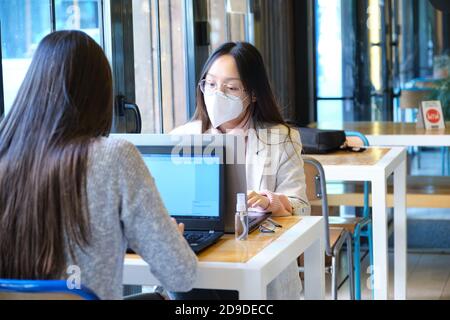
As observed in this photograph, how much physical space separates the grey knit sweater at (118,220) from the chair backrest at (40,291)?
10cm

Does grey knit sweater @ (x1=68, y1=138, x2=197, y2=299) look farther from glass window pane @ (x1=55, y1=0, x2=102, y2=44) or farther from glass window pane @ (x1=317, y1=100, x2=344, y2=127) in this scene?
glass window pane @ (x1=317, y1=100, x2=344, y2=127)

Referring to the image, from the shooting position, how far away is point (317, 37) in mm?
6602

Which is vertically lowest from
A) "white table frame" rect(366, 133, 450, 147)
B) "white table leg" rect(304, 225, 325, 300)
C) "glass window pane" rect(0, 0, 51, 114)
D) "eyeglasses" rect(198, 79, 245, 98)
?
"white table leg" rect(304, 225, 325, 300)

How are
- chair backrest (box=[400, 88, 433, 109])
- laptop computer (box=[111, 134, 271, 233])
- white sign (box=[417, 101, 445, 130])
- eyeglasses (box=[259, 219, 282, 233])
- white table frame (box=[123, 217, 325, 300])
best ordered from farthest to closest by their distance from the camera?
1. chair backrest (box=[400, 88, 433, 109])
2. white sign (box=[417, 101, 445, 130])
3. eyeglasses (box=[259, 219, 282, 233])
4. laptop computer (box=[111, 134, 271, 233])
5. white table frame (box=[123, 217, 325, 300])

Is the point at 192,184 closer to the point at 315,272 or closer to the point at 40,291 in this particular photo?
the point at 315,272

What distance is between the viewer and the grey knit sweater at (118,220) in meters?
1.80

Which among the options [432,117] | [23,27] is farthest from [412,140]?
[23,27]

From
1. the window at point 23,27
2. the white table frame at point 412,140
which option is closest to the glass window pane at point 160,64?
the window at point 23,27

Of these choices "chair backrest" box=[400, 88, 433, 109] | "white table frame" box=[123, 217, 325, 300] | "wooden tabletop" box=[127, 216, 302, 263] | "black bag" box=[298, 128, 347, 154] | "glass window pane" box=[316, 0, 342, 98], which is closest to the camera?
"white table frame" box=[123, 217, 325, 300]

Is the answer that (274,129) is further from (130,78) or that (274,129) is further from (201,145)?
(130,78)

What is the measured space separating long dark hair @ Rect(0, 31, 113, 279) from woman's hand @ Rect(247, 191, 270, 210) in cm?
78

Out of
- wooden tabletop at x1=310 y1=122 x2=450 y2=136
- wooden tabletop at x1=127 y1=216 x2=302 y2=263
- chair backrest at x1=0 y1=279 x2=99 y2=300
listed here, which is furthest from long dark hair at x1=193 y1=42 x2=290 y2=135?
wooden tabletop at x1=310 y1=122 x2=450 y2=136

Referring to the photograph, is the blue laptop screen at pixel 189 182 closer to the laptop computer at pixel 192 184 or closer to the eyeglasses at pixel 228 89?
the laptop computer at pixel 192 184

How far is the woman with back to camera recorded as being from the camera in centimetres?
179
